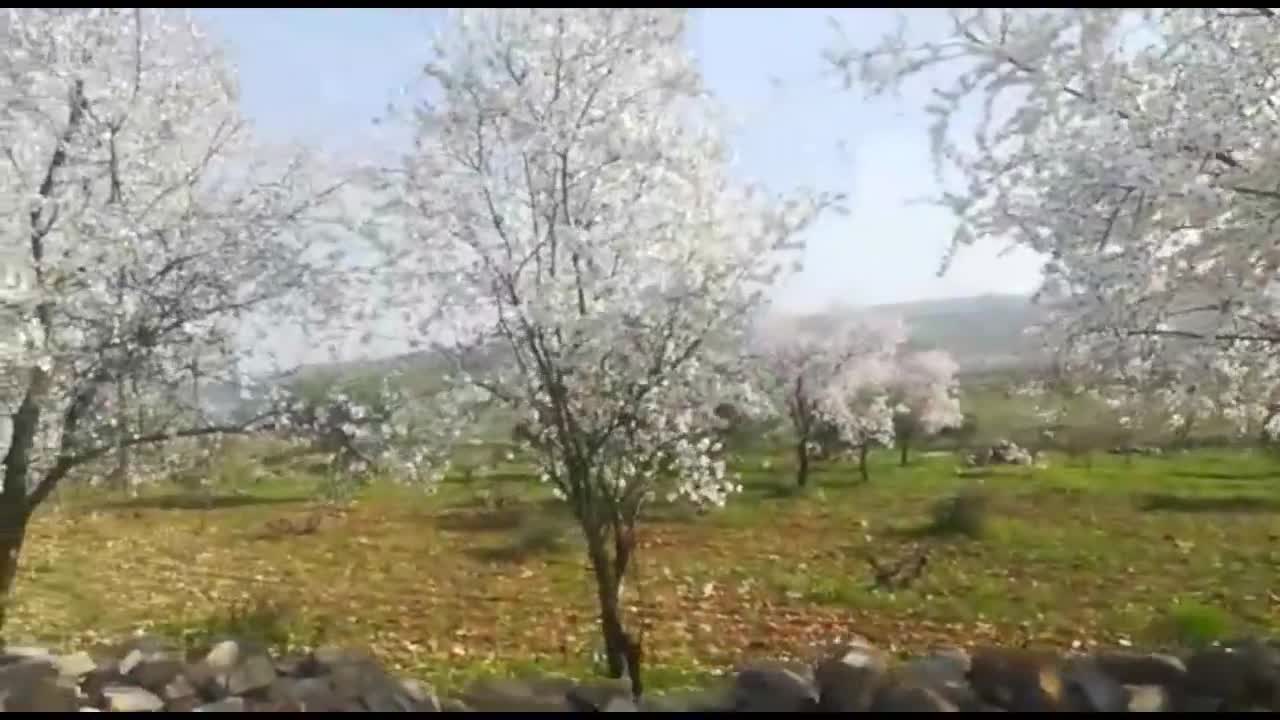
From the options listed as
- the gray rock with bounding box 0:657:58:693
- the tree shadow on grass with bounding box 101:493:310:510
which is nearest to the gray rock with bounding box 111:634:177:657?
the gray rock with bounding box 0:657:58:693

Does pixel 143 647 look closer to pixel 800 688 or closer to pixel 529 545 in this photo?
pixel 800 688

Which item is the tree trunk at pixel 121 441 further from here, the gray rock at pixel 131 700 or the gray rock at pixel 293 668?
the gray rock at pixel 131 700

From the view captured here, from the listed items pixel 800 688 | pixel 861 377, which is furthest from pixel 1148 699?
pixel 861 377

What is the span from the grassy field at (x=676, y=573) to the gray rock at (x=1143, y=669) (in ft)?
12.0

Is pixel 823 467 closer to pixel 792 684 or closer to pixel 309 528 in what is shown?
pixel 309 528

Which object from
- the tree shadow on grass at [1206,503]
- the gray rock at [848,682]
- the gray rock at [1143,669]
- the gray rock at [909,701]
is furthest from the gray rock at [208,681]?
the tree shadow on grass at [1206,503]

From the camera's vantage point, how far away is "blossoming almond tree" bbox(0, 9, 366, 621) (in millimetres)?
8695

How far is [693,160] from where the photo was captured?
34.1 ft

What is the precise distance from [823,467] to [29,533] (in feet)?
92.3

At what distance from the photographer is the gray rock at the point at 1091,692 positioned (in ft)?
18.6

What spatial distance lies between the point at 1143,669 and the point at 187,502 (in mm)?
35549

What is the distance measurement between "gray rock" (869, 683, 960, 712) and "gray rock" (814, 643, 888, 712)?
0.19ft

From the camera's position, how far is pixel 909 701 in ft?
18.3

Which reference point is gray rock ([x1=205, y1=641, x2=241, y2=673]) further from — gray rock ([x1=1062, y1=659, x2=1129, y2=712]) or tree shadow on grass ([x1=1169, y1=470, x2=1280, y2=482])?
tree shadow on grass ([x1=1169, y1=470, x2=1280, y2=482])
